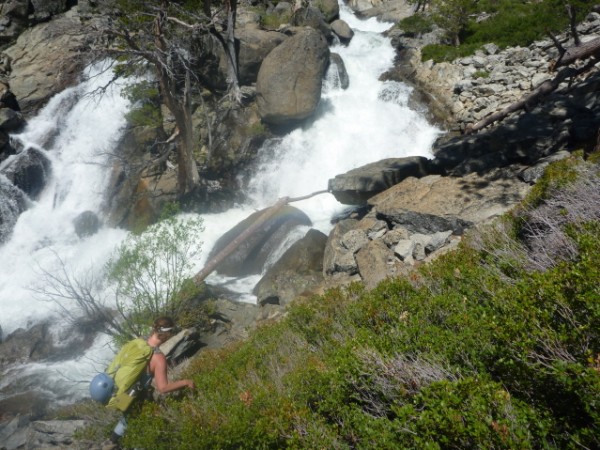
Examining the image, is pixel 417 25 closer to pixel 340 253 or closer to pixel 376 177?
pixel 376 177

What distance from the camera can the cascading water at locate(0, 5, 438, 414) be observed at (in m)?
15.5

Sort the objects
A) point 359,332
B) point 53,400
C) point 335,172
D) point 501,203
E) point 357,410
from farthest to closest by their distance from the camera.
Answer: point 335,172 → point 53,400 → point 501,203 → point 359,332 → point 357,410

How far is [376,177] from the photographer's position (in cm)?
1244

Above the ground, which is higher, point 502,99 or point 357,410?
point 357,410

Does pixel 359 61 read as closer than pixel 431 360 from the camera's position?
No

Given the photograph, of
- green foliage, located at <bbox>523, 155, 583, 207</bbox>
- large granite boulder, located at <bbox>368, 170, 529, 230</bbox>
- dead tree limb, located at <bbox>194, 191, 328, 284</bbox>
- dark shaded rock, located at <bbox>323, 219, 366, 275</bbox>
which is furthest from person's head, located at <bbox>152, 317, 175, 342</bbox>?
dead tree limb, located at <bbox>194, 191, 328, 284</bbox>

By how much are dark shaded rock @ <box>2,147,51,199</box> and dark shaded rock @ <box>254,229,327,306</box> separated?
1181 cm

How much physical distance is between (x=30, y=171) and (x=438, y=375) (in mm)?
19415

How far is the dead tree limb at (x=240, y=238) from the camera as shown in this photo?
42.5ft

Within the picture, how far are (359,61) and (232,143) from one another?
29.7ft

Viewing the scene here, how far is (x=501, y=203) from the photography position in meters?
8.87

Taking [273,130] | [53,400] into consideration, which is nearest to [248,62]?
[273,130]

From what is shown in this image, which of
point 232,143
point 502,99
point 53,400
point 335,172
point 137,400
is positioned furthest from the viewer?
point 232,143

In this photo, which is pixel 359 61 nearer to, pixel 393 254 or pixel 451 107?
pixel 451 107
